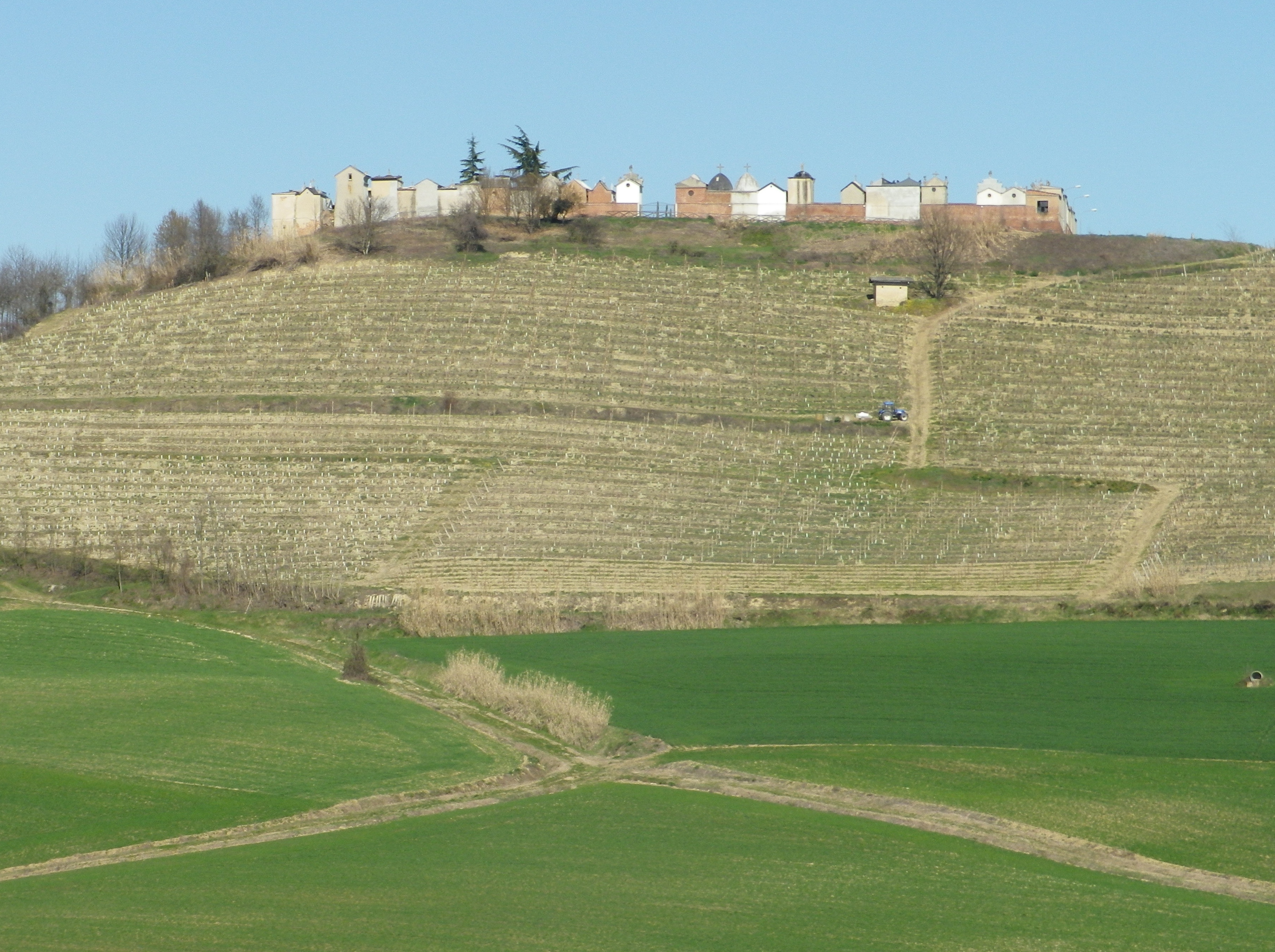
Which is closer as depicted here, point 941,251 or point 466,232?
point 941,251

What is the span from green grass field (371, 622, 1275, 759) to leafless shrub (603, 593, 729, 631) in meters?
1.33

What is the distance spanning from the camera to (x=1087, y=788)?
98.2 ft

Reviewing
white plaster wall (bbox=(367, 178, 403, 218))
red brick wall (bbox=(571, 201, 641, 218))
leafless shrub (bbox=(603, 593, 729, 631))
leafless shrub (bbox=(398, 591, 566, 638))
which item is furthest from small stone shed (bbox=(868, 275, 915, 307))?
leafless shrub (bbox=(398, 591, 566, 638))

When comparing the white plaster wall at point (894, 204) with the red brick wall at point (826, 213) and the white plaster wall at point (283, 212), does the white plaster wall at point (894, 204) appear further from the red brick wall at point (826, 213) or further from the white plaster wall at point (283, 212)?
the white plaster wall at point (283, 212)

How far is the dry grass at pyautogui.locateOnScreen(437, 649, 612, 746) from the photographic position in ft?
119

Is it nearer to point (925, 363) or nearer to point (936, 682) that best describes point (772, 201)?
point (925, 363)

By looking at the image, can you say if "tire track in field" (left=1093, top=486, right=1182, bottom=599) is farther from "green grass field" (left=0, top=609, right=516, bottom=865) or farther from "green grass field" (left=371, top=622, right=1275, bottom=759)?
"green grass field" (left=0, top=609, right=516, bottom=865)

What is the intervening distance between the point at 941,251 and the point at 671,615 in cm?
4956

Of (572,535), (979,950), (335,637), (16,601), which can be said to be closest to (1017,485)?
(572,535)

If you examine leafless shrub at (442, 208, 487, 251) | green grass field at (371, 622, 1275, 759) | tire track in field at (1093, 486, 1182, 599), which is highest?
leafless shrub at (442, 208, 487, 251)

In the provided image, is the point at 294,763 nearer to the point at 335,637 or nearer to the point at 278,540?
the point at 335,637

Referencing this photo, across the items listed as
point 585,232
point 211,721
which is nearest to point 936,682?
point 211,721

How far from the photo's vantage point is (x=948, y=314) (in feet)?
288

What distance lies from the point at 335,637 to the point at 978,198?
71.9 m
